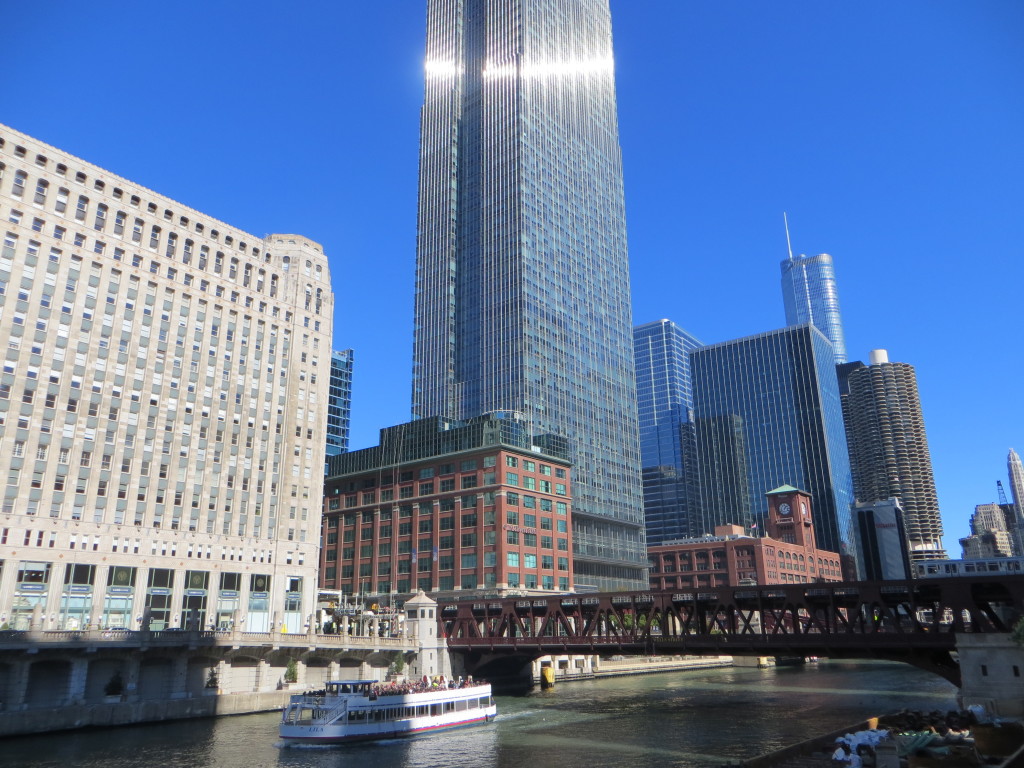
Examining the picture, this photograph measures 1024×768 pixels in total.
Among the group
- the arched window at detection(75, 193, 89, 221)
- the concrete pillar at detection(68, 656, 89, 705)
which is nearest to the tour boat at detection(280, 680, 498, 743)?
the concrete pillar at detection(68, 656, 89, 705)

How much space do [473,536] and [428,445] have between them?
2510 cm

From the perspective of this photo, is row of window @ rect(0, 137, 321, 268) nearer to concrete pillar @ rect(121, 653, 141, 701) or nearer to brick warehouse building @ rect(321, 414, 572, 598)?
brick warehouse building @ rect(321, 414, 572, 598)

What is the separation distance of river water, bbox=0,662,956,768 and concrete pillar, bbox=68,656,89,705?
310 inches

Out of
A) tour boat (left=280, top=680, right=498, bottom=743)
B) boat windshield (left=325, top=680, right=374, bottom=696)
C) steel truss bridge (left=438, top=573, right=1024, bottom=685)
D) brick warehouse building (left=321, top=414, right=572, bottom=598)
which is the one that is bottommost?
tour boat (left=280, top=680, right=498, bottom=743)

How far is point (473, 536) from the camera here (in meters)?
150

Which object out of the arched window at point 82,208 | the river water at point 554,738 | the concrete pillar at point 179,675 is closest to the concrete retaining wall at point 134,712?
the river water at point 554,738

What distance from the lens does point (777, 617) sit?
91.8m

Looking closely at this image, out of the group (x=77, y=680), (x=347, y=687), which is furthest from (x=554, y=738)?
(x=77, y=680)

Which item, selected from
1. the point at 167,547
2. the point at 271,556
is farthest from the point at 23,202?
the point at 271,556

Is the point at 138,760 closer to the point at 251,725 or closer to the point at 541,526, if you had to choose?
the point at 251,725

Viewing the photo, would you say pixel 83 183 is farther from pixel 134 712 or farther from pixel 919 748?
pixel 919 748

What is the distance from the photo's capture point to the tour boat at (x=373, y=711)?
69.7 meters

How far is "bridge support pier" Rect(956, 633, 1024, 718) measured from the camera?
66.2 metres

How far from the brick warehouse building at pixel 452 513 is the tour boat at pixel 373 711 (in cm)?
6029
